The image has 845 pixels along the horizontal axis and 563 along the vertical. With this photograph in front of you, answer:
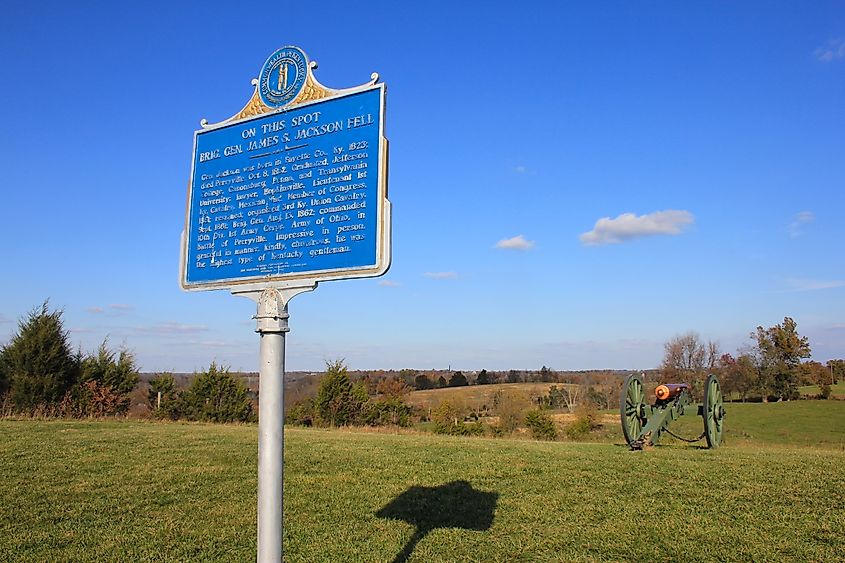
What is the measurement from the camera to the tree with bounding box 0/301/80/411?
24.8 m

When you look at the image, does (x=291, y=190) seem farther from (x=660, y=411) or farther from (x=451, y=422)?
(x=451, y=422)

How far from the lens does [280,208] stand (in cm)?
435

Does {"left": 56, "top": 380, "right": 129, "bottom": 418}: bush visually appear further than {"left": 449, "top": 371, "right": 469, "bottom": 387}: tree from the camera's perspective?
No

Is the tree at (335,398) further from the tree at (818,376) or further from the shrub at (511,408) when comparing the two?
the tree at (818,376)

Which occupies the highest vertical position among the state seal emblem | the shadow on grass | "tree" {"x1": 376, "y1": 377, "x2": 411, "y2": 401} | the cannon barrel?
the state seal emblem

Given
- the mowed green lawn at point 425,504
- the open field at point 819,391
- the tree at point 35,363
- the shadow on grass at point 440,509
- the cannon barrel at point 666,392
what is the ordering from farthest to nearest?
the open field at point 819,391, the tree at point 35,363, the cannon barrel at point 666,392, the shadow on grass at point 440,509, the mowed green lawn at point 425,504

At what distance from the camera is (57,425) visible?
17.1 metres

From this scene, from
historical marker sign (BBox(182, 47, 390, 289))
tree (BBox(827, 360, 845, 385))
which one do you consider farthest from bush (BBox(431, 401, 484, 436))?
tree (BBox(827, 360, 845, 385))

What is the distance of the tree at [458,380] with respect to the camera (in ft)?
243

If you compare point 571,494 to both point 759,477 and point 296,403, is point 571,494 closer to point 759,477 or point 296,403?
point 759,477

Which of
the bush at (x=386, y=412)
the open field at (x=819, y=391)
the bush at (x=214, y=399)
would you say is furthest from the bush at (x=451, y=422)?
the open field at (x=819, y=391)

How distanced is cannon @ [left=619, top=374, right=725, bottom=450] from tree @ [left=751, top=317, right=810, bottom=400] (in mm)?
46992

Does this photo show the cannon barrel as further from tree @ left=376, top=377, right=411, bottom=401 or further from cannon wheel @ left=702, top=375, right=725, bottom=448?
tree @ left=376, top=377, right=411, bottom=401

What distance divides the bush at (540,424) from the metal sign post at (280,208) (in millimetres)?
27659
